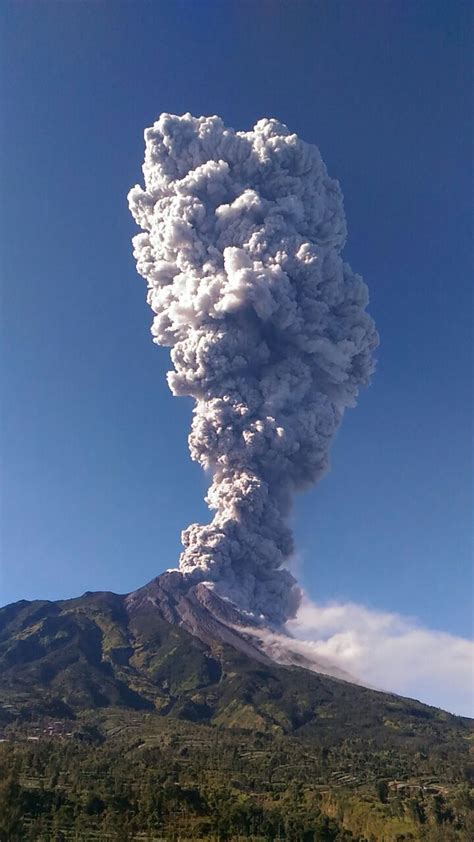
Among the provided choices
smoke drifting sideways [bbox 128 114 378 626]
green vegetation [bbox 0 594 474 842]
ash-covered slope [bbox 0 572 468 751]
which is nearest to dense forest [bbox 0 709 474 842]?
green vegetation [bbox 0 594 474 842]

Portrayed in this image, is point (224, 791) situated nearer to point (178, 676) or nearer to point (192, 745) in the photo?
point (192, 745)

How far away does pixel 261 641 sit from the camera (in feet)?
207

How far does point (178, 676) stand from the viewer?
60.7m

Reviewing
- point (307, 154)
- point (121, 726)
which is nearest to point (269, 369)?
point (307, 154)

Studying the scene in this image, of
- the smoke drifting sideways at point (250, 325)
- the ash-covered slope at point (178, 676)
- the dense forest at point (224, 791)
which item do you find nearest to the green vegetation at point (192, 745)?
the dense forest at point (224, 791)

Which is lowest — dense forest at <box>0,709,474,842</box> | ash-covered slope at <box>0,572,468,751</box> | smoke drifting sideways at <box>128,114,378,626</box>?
dense forest at <box>0,709,474,842</box>

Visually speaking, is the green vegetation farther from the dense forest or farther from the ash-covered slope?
the ash-covered slope

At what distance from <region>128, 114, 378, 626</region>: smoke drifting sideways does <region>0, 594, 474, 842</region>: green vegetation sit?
383 inches

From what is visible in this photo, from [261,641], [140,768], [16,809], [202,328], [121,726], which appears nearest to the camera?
[16,809]

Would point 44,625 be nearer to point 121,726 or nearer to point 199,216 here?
point 121,726

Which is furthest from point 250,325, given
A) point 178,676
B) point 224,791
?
point 224,791

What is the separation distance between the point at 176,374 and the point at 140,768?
116 ft

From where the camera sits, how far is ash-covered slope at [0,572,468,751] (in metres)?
49.5

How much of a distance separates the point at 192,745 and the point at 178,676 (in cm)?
2317
